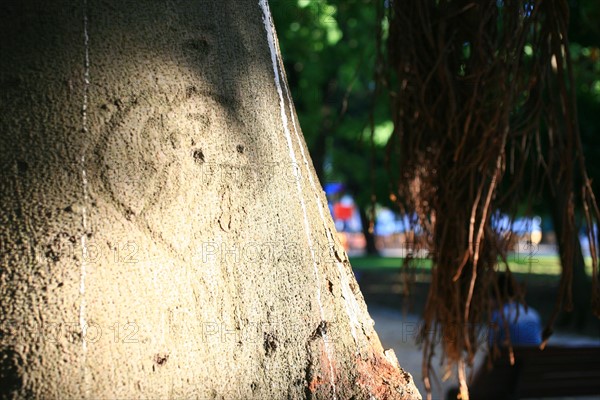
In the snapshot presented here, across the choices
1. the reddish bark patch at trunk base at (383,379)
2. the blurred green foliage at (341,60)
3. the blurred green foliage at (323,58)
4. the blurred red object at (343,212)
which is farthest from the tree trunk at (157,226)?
the blurred red object at (343,212)

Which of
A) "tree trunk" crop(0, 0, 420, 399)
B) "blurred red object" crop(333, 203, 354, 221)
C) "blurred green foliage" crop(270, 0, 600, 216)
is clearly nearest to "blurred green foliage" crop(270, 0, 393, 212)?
"blurred green foliage" crop(270, 0, 600, 216)

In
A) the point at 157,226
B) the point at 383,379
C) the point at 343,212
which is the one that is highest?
the point at 343,212

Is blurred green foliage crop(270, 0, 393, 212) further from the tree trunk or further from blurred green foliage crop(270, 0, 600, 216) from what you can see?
the tree trunk

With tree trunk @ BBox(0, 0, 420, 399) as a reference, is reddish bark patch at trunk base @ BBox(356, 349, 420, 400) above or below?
below

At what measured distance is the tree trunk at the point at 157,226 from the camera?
1323 millimetres

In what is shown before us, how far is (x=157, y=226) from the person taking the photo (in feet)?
4.64

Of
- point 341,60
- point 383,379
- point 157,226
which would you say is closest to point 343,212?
point 341,60

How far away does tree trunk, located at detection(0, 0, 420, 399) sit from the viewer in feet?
4.34

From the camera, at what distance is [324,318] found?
5.13 ft

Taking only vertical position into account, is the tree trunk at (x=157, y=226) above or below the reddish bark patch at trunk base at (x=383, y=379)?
above

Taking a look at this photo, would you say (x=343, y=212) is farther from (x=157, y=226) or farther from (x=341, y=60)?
(x=157, y=226)

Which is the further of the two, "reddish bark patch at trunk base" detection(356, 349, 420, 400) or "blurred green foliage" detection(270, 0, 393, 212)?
"blurred green foliage" detection(270, 0, 393, 212)

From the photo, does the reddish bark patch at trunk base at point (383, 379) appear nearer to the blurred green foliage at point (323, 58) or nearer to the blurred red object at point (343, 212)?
the blurred green foliage at point (323, 58)

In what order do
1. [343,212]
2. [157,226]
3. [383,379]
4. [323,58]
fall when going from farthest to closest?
1. [343,212]
2. [323,58]
3. [383,379]
4. [157,226]
